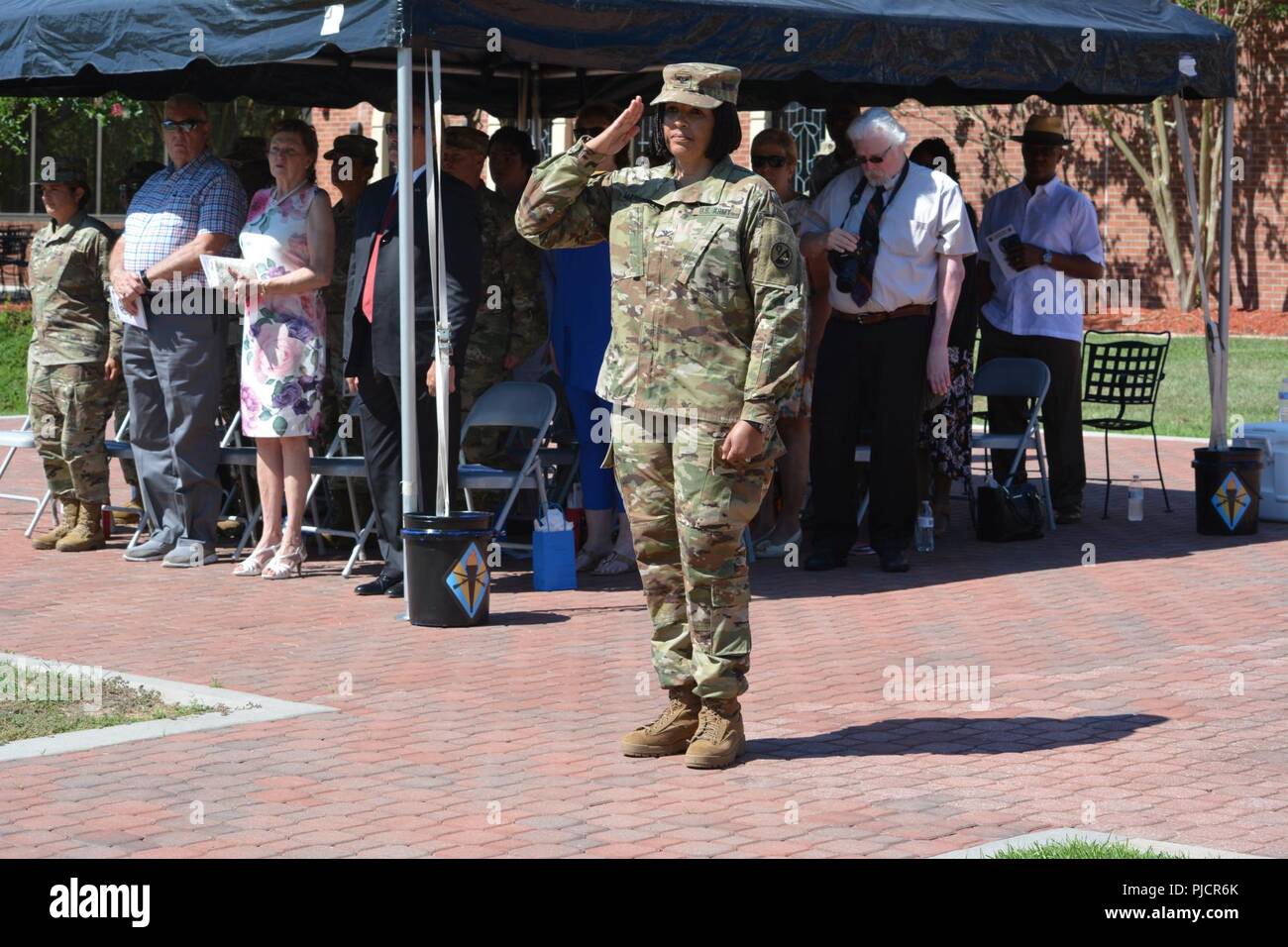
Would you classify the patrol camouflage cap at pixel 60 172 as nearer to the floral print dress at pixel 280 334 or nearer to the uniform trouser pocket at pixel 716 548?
the floral print dress at pixel 280 334

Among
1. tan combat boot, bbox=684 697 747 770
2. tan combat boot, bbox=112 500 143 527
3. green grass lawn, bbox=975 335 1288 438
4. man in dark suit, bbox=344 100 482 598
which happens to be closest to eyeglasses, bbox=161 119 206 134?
man in dark suit, bbox=344 100 482 598

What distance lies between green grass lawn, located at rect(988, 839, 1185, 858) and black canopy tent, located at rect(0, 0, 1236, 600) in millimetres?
4658

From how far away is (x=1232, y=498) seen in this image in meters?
12.7

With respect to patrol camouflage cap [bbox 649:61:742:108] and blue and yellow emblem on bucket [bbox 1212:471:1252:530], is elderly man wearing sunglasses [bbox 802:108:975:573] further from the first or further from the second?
patrol camouflage cap [bbox 649:61:742:108]

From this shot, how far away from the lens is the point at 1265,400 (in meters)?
19.9

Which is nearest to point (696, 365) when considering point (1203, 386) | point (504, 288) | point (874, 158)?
point (874, 158)

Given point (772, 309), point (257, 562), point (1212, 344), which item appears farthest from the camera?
point (1212, 344)

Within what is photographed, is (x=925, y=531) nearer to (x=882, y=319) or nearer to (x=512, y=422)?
(x=882, y=319)

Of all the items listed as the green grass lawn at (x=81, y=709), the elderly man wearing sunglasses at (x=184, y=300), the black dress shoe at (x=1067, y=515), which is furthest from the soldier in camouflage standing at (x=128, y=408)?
the black dress shoe at (x=1067, y=515)

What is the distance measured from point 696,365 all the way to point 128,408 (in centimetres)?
683

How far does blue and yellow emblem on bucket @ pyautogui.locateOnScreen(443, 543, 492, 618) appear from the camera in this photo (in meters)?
9.40

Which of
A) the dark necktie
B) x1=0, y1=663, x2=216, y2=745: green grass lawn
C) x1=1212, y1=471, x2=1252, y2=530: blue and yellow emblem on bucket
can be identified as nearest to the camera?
x1=0, y1=663, x2=216, y2=745: green grass lawn

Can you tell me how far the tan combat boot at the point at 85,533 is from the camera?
1208cm

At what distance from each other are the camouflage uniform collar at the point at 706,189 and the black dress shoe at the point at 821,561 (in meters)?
4.87
